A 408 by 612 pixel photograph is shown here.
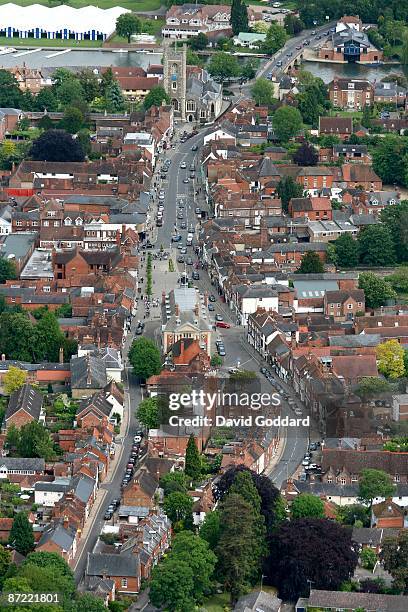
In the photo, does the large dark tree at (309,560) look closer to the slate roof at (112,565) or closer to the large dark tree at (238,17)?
the slate roof at (112,565)

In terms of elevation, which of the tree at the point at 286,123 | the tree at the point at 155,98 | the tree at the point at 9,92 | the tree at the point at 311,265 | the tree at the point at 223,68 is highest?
the tree at the point at 311,265

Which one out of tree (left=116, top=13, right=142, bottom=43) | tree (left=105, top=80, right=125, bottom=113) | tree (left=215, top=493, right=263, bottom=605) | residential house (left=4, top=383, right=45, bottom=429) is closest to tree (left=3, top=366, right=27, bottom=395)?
residential house (left=4, top=383, right=45, bottom=429)

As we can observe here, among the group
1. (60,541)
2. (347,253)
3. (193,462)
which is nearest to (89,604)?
(60,541)

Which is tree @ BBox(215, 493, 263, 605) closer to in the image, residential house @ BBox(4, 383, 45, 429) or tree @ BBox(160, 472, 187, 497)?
tree @ BBox(160, 472, 187, 497)

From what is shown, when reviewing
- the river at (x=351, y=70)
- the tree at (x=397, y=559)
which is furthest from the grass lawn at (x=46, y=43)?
the tree at (x=397, y=559)

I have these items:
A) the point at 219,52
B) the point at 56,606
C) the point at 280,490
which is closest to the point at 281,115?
the point at 219,52
